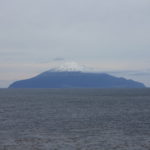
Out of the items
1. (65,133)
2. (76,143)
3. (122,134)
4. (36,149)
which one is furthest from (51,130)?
(36,149)

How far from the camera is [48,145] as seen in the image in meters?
31.3

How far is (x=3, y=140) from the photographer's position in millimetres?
34312

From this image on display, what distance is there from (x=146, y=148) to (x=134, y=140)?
3995 mm

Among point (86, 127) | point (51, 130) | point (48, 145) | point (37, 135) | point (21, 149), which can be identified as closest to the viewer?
point (21, 149)

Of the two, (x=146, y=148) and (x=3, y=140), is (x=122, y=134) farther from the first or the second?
(x=3, y=140)

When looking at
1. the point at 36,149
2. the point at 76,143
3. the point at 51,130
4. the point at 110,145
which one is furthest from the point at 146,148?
the point at 51,130

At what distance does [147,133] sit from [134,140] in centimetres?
574

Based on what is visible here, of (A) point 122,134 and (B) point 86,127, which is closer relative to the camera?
(A) point 122,134

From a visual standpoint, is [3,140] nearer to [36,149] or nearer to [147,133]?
[36,149]

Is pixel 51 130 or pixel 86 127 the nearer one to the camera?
pixel 51 130

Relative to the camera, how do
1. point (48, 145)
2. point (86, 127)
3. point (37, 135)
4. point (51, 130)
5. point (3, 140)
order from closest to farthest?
1. point (48, 145)
2. point (3, 140)
3. point (37, 135)
4. point (51, 130)
5. point (86, 127)

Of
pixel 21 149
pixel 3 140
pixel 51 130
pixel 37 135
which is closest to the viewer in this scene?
pixel 21 149

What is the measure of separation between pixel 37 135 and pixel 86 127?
9.02 meters

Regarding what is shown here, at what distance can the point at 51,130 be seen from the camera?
4188 centimetres
